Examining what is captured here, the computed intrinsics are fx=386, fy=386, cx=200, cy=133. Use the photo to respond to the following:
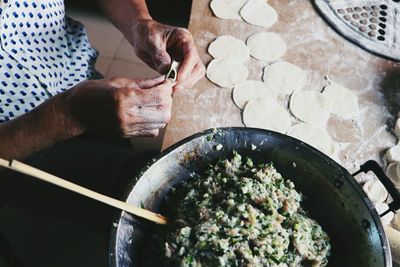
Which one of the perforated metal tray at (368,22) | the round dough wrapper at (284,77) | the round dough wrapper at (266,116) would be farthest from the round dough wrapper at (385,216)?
the perforated metal tray at (368,22)

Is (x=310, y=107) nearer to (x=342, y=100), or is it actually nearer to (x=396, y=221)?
(x=342, y=100)

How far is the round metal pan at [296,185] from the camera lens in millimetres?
817

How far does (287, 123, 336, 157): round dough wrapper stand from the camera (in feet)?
4.19

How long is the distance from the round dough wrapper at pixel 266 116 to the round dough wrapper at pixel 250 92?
0.02 meters

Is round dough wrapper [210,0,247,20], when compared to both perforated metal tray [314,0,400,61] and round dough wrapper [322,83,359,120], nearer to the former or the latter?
perforated metal tray [314,0,400,61]

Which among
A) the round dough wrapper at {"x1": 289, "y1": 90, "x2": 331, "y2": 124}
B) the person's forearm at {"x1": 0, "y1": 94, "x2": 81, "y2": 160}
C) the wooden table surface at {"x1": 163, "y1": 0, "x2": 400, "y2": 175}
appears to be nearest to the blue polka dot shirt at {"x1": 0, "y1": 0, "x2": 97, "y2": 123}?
the person's forearm at {"x1": 0, "y1": 94, "x2": 81, "y2": 160}

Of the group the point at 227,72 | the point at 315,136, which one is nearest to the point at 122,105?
the point at 227,72

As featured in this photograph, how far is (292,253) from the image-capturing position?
82cm

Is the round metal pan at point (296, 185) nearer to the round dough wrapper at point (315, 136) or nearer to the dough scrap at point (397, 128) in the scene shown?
the round dough wrapper at point (315, 136)

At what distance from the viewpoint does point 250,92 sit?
1.42 metres

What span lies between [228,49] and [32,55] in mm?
714

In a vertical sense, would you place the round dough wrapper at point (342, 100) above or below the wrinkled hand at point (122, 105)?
below

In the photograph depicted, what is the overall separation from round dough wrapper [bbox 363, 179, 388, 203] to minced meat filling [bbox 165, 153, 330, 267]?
34cm

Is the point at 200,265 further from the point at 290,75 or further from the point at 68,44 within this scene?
the point at 68,44
